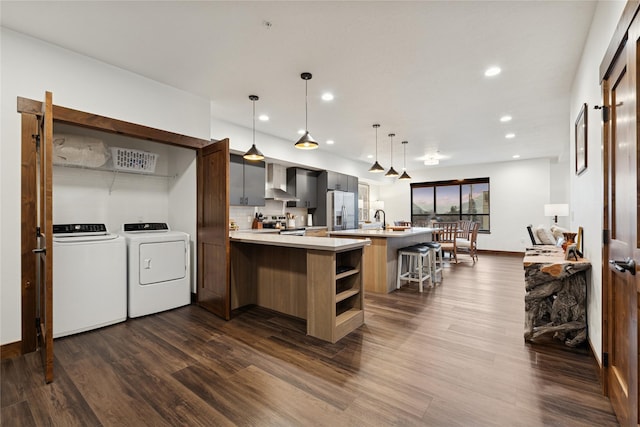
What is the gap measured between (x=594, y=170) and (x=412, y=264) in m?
2.96

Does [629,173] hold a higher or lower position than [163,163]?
lower

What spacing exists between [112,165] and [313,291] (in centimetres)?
298

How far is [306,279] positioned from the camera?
2.96 meters

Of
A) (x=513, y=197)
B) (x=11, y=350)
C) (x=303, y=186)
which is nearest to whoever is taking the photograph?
(x=11, y=350)

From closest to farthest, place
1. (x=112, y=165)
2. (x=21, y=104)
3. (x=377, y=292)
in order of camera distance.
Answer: (x=21, y=104)
(x=112, y=165)
(x=377, y=292)

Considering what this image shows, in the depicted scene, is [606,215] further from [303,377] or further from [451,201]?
[451,201]

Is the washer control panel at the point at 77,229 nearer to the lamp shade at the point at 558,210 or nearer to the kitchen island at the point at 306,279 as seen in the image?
the kitchen island at the point at 306,279

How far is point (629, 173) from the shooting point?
130 cm

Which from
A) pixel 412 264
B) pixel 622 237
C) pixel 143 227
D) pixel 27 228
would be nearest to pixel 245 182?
pixel 143 227

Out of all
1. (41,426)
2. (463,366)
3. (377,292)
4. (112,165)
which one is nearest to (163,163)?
(112,165)

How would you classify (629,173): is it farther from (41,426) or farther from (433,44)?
(41,426)

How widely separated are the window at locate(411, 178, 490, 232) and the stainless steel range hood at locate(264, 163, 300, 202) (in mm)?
5141

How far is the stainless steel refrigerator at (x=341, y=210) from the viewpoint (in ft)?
22.3

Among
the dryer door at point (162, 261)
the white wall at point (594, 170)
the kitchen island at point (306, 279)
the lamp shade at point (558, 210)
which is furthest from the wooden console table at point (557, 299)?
the lamp shade at point (558, 210)
